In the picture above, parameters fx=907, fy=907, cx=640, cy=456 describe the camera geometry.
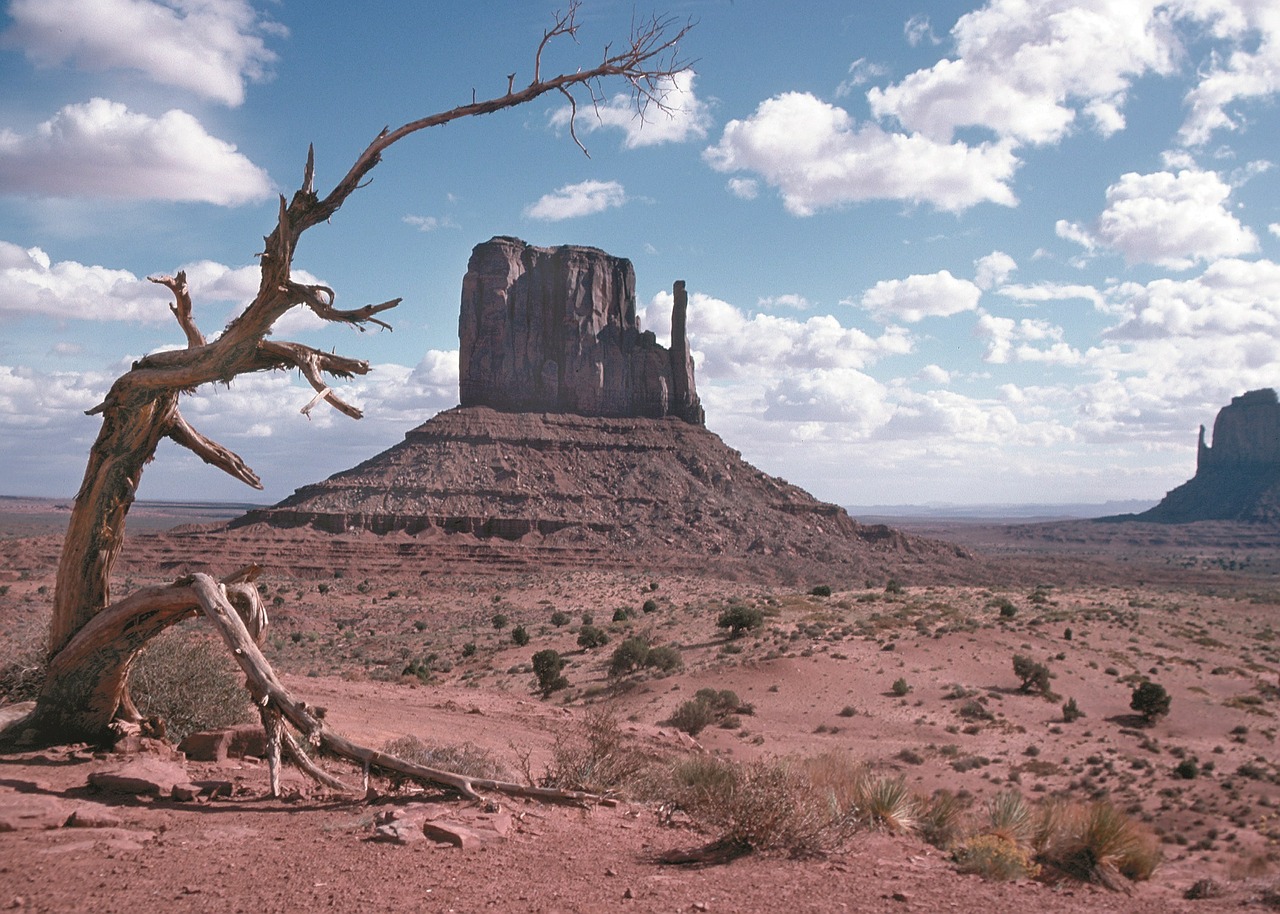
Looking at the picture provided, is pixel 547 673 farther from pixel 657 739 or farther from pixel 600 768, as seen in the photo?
pixel 600 768

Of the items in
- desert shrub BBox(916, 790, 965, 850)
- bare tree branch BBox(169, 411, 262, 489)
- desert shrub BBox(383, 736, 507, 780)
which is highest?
bare tree branch BBox(169, 411, 262, 489)

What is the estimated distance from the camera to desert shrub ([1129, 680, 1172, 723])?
2416 cm

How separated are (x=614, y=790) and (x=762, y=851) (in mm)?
1626

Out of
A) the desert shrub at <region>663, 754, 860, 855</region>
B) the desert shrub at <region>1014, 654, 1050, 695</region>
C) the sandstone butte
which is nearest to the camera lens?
the desert shrub at <region>663, 754, 860, 855</region>

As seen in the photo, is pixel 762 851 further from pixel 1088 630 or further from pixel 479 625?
pixel 479 625

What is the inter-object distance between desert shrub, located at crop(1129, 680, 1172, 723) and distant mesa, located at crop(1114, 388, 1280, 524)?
154094 millimetres

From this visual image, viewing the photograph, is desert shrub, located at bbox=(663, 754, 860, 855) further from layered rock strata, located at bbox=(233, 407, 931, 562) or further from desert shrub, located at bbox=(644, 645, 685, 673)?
layered rock strata, located at bbox=(233, 407, 931, 562)

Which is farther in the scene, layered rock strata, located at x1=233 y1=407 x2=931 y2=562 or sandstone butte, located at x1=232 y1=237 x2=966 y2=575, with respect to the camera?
sandstone butte, located at x1=232 y1=237 x2=966 y2=575

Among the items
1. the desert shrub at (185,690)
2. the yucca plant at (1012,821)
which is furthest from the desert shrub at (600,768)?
the desert shrub at (185,690)

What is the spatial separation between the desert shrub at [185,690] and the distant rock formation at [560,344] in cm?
9147

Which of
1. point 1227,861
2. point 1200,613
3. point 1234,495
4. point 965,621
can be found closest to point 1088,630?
point 965,621

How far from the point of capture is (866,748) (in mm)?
21031

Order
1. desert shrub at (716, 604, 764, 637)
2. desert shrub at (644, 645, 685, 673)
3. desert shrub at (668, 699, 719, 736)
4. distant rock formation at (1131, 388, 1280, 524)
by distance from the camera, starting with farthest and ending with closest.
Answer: distant rock formation at (1131, 388, 1280, 524)
desert shrub at (716, 604, 764, 637)
desert shrub at (644, 645, 685, 673)
desert shrub at (668, 699, 719, 736)

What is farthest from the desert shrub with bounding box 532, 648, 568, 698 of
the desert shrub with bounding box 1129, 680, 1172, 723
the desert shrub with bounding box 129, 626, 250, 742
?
the desert shrub with bounding box 129, 626, 250, 742
